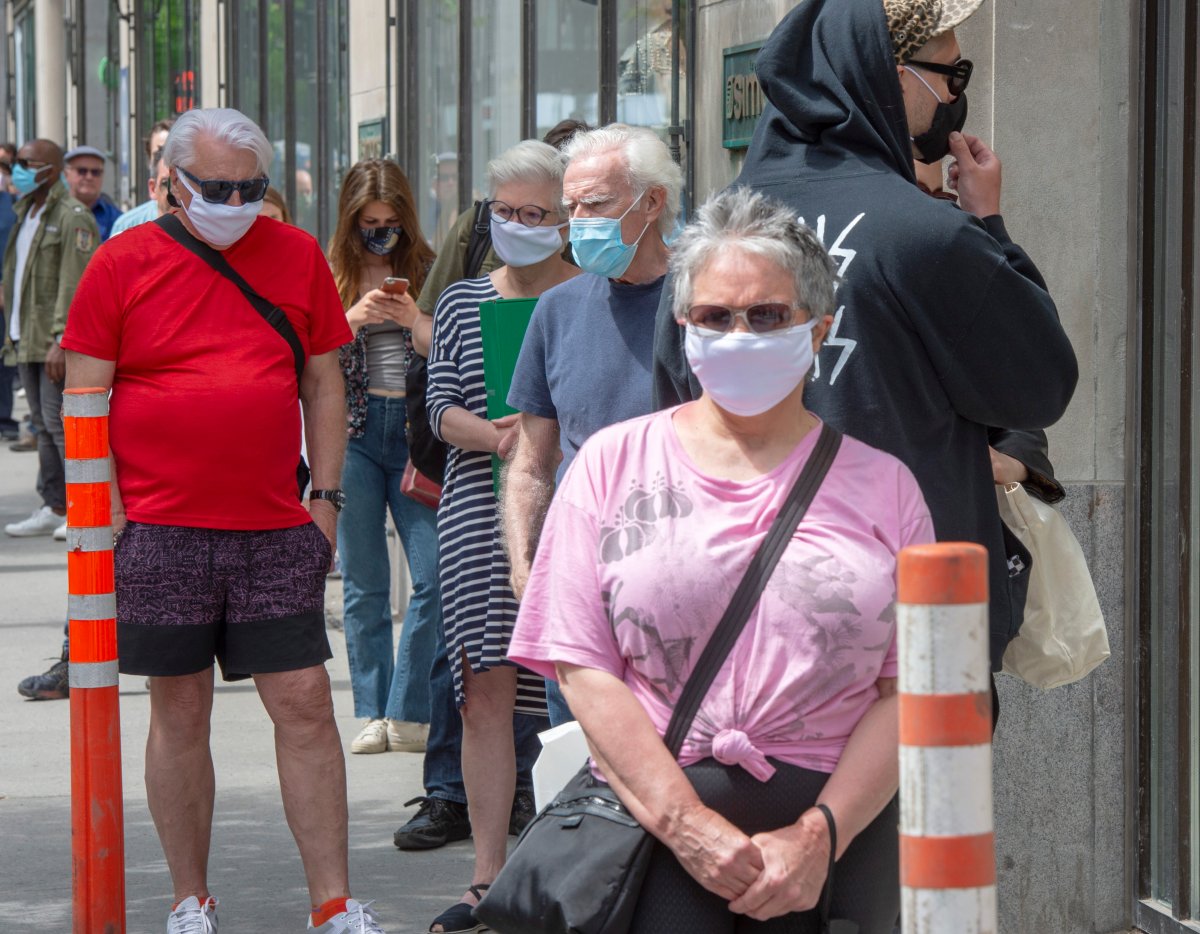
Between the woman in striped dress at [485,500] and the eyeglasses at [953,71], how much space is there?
1760mm

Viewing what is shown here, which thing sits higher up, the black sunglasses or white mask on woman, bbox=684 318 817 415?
the black sunglasses

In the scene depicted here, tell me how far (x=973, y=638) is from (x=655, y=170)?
7.18 ft

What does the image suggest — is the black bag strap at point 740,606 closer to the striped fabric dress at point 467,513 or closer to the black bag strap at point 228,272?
the black bag strap at point 228,272

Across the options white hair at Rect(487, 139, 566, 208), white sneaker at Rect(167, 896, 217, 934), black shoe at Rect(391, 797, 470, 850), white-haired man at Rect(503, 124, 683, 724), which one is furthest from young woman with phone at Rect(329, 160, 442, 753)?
white-haired man at Rect(503, 124, 683, 724)

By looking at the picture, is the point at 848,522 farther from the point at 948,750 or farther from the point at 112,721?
the point at 112,721

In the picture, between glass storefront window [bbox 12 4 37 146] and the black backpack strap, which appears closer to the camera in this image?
the black backpack strap

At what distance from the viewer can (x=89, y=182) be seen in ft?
41.0

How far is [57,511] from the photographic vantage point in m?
12.6

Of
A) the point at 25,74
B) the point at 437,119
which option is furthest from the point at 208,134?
the point at 25,74

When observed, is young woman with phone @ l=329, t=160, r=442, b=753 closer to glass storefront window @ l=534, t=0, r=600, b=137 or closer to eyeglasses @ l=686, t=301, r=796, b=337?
glass storefront window @ l=534, t=0, r=600, b=137

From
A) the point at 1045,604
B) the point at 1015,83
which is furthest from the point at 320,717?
the point at 1015,83

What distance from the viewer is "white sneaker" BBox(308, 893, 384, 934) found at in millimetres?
4758

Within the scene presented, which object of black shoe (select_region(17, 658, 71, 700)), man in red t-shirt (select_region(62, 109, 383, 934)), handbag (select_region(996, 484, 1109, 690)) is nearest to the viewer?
handbag (select_region(996, 484, 1109, 690))

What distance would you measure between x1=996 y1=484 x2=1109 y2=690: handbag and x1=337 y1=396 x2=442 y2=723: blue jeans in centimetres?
310
